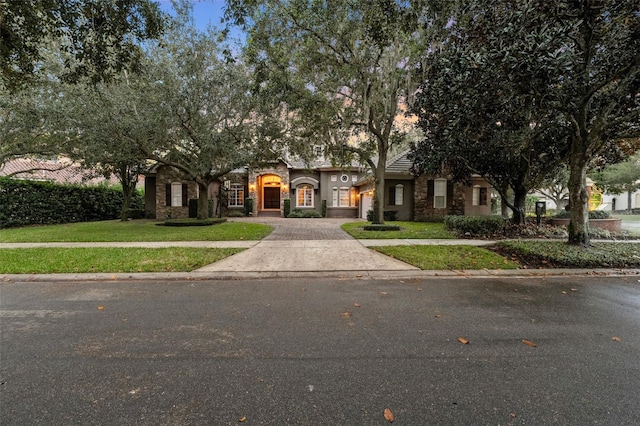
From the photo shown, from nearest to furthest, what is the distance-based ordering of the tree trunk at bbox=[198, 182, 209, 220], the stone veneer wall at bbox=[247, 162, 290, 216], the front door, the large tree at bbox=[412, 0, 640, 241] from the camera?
the large tree at bbox=[412, 0, 640, 241]
the tree trunk at bbox=[198, 182, 209, 220]
the stone veneer wall at bbox=[247, 162, 290, 216]
the front door

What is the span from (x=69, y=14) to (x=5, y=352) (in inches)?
275

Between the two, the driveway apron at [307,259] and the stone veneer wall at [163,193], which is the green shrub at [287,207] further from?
the driveway apron at [307,259]

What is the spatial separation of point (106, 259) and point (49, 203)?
13624 mm

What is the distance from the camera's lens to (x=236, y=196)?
83.8 ft

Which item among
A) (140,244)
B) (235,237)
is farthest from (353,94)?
(140,244)

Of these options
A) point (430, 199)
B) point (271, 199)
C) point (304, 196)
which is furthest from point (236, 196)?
point (430, 199)

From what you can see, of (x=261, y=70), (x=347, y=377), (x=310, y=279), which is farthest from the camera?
(x=261, y=70)

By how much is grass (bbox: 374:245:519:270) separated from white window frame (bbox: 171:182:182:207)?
59.7 feet

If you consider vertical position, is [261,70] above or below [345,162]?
above

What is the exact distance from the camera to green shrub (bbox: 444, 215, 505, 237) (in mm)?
12117

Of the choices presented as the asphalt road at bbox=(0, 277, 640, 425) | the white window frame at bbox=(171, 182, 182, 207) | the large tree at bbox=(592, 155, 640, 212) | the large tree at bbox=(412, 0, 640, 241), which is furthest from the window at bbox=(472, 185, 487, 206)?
the white window frame at bbox=(171, 182, 182, 207)

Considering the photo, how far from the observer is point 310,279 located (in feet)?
20.8

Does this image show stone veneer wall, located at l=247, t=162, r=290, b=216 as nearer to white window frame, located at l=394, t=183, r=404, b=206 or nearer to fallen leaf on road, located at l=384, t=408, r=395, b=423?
white window frame, located at l=394, t=183, r=404, b=206

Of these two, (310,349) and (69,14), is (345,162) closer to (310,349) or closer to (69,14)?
(69,14)
